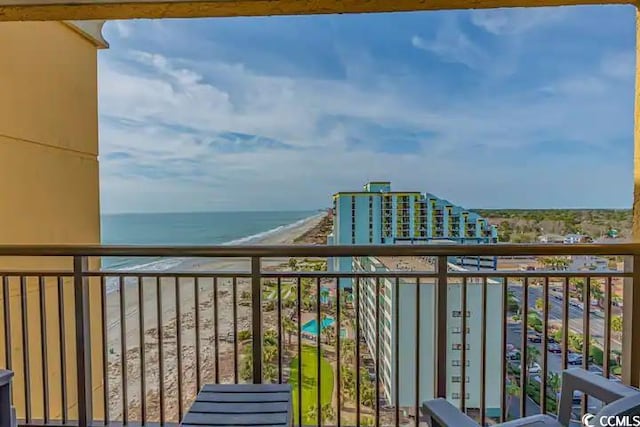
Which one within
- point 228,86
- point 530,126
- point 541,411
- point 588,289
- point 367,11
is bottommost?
point 541,411

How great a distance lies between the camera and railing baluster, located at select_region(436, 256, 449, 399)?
2328 mm

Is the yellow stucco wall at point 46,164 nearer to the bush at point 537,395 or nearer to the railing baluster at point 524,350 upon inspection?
the railing baluster at point 524,350

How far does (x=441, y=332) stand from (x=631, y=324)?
1.03 meters

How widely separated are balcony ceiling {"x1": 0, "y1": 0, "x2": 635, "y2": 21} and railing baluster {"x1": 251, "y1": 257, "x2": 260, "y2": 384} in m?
1.46

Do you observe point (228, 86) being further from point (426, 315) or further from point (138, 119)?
point (426, 315)

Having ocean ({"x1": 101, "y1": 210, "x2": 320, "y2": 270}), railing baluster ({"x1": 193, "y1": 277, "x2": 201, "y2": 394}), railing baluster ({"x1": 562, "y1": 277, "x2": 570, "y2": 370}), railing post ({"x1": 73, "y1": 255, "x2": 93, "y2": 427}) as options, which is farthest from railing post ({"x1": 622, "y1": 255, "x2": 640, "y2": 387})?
railing post ({"x1": 73, "y1": 255, "x2": 93, "y2": 427})

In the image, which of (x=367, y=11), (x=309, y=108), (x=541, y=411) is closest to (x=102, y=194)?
(x=309, y=108)

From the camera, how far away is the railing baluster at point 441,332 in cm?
233

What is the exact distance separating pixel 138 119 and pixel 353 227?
378 centimetres

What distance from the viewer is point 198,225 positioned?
4758 millimetres

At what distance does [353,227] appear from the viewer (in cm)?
325

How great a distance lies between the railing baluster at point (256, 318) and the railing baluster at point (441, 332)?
98cm

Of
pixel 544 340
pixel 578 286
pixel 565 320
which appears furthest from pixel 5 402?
pixel 578 286

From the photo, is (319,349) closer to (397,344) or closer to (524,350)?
(397,344)
